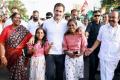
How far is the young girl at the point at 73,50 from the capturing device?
835cm

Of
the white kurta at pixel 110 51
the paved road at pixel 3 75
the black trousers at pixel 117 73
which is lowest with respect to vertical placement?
the paved road at pixel 3 75

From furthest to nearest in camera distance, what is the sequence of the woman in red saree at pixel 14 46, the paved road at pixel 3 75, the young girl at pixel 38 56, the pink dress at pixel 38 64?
the paved road at pixel 3 75, the pink dress at pixel 38 64, the young girl at pixel 38 56, the woman in red saree at pixel 14 46

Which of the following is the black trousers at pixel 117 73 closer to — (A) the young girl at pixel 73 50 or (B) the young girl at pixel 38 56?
(A) the young girl at pixel 73 50

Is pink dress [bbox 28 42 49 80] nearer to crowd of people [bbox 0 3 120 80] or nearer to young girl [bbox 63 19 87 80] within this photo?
crowd of people [bbox 0 3 120 80]

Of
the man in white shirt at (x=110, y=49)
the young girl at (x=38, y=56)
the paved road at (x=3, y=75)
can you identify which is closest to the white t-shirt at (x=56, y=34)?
the young girl at (x=38, y=56)

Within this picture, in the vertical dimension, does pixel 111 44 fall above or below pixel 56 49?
above

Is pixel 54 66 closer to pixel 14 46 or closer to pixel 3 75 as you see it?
pixel 14 46

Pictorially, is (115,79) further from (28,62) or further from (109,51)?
(28,62)

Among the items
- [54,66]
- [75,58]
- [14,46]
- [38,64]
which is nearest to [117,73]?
[75,58]

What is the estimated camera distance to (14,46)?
26.8 feet

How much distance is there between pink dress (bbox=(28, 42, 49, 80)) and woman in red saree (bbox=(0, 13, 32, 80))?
594mm

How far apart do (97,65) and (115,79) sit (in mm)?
2167

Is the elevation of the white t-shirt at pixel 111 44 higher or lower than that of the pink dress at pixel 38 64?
higher

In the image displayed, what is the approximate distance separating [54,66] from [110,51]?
50.1 inches
